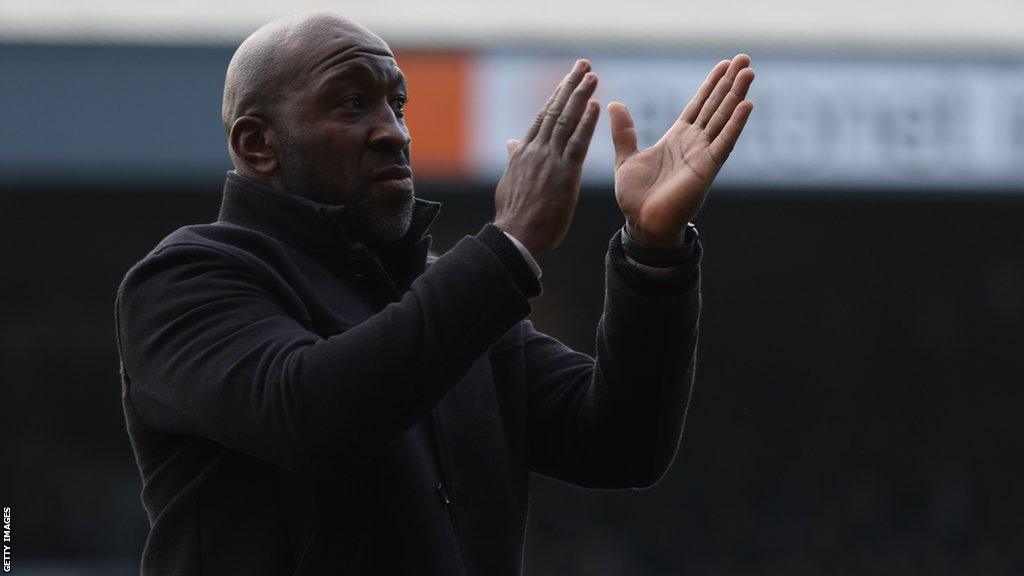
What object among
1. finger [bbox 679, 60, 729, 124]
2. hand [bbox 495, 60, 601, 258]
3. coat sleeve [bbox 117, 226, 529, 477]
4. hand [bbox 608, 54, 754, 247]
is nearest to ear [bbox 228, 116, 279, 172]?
coat sleeve [bbox 117, 226, 529, 477]

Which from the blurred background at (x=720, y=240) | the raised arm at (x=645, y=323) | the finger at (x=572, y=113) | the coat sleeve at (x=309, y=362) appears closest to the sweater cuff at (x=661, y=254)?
the raised arm at (x=645, y=323)

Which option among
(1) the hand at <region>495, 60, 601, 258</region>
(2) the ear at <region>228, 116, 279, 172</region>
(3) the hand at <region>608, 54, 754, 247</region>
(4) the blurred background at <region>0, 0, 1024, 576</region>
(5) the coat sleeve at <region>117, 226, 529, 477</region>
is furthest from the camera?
(4) the blurred background at <region>0, 0, 1024, 576</region>

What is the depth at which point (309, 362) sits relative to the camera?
2.17 metres

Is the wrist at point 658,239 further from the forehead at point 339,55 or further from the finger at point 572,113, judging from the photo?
the forehead at point 339,55

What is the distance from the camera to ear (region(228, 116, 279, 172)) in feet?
8.31

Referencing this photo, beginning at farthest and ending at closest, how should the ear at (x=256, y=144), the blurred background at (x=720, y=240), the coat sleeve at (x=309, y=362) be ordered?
the blurred background at (x=720, y=240) → the ear at (x=256, y=144) → the coat sleeve at (x=309, y=362)

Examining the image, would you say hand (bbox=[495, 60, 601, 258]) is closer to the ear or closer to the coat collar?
the coat collar

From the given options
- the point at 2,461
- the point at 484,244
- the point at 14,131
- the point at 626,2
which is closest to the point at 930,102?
the point at 626,2

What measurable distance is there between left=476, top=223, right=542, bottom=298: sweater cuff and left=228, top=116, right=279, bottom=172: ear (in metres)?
0.45

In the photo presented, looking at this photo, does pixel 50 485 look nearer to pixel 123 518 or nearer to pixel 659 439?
pixel 123 518

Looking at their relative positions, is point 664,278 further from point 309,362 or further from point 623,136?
point 309,362

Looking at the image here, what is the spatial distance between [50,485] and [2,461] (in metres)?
0.49

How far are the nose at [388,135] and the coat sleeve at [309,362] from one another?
0.92 feet

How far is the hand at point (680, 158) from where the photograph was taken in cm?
243
